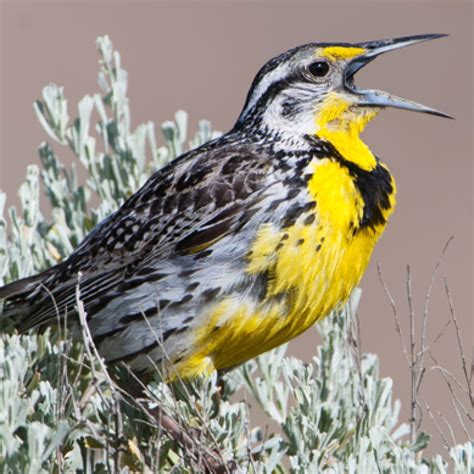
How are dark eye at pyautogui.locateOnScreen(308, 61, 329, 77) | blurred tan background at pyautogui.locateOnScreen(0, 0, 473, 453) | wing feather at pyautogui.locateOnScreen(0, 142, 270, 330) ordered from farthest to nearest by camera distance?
blurred tan background at pyautogui.locateOnScreen(0, 0, 473, 453) < dark eye at pyautogui.locateOnScreen(308, 61, 329, 77) < wing feather at pyautogui.locateOnScreen(0, 142, 270, 330)

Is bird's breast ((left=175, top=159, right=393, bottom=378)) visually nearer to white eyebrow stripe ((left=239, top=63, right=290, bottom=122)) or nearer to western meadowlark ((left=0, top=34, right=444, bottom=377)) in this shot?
western meadowlark ((left=0, top=34, right=444, bottom=377))

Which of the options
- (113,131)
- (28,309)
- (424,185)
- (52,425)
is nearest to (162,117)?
(424,185)

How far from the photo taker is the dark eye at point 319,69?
3727 mm

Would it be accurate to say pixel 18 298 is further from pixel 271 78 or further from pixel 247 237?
pixel 271 78

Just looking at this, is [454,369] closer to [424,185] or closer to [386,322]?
[386,322]

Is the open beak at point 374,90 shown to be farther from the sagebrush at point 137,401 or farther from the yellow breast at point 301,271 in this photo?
the sagebrush at point 137,401

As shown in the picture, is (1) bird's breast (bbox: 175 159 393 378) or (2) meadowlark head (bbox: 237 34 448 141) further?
(2) meadowlark head (bbox: 237 34 448 141)

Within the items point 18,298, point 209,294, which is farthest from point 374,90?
point 18,298

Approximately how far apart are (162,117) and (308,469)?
22.6ft

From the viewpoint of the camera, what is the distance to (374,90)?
12.1 ft

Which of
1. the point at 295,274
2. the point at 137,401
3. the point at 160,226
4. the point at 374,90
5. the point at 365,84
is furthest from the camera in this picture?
the point at 365,84

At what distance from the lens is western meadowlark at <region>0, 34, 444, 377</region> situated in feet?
10.9

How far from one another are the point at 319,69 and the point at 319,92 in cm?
8

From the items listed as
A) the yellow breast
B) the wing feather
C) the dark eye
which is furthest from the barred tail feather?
the dark eye
